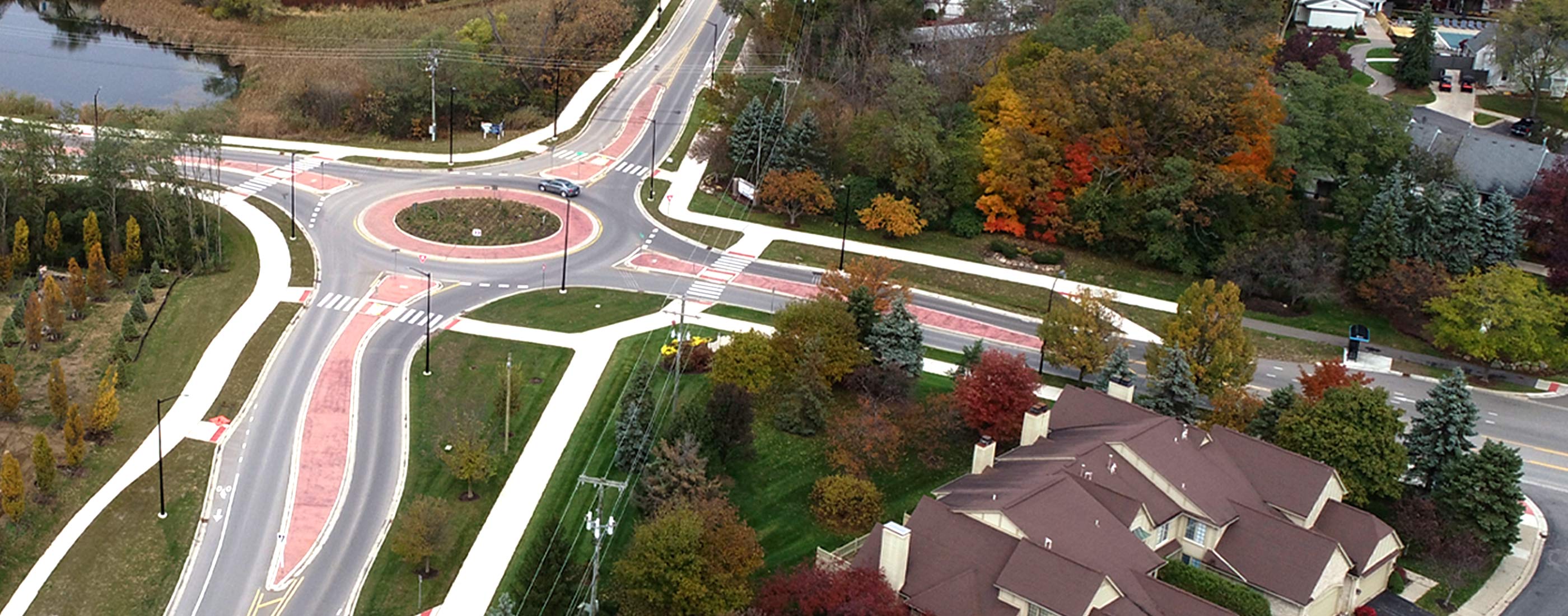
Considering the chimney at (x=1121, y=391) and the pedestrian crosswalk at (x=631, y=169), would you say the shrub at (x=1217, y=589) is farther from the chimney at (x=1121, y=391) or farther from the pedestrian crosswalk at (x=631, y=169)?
the pedestrian crosswalk at (x=631, y=169)

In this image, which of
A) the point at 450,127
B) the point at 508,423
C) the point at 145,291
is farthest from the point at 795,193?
the point at 145,291

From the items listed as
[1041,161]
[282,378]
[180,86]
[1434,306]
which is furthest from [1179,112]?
[180,86]

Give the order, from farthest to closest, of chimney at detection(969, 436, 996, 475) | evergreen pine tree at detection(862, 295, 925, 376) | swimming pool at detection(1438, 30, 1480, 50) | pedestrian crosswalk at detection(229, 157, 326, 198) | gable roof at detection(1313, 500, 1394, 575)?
swimming pool at detection(1438, 30, 1480, 50), pedestrian crosswalk at detection(229, 157, 326, 198), evergreen pine tree at detection(862, 295, 925, 376), chimney at detection(969, 436, 996, 475), gable roof at detection(1313, 500, 1394, 575)

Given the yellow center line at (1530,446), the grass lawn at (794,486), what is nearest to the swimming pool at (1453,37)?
the yellow center line at (1530,446)

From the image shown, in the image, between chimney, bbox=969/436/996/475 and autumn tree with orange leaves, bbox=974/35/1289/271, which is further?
autumn tree with orange leaves, bbox=974/35/1289/271

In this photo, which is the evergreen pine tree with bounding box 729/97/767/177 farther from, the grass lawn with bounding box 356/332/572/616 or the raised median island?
the grass lawn with bounding box 356/332/572/616

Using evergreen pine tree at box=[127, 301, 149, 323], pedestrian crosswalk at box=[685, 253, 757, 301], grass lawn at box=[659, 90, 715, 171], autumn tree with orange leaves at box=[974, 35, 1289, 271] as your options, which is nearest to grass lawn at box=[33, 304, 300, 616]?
evergreen pine tree at box=[127, 301, 149, 323]
